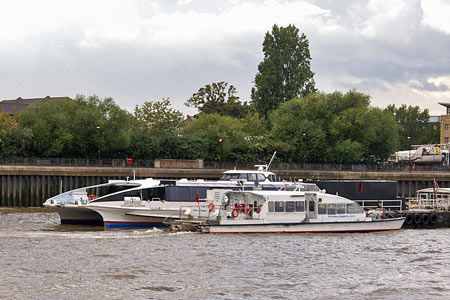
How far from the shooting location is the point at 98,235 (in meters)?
43.7

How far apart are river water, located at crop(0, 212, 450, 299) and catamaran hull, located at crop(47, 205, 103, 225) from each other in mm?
4148

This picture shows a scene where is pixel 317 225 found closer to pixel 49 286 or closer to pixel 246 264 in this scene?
pixel 246 264

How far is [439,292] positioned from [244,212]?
17.8 metres

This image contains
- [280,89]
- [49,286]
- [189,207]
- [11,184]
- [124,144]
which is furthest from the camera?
[280,89]

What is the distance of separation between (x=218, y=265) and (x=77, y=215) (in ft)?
68.2

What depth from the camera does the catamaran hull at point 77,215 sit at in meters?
50.5

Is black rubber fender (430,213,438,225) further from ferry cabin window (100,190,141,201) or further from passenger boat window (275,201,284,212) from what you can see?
ferry cabin window (100,190,141,201)

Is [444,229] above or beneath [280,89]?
beneath

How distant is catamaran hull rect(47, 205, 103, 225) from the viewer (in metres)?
50.5

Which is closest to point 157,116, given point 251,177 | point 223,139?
point 223,139

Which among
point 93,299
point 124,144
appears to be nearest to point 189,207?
point 93,299

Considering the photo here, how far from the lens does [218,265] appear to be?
111ft

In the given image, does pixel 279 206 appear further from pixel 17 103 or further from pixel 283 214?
pixel 17 103

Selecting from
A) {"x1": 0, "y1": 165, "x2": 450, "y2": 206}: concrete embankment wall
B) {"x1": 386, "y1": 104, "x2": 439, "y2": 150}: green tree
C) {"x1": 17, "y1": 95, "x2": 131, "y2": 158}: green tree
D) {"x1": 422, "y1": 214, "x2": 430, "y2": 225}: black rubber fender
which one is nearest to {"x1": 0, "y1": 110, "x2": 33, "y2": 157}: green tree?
{"x1": 17, "y1": 95, "x2": 131, "y2": 158}: green tree
